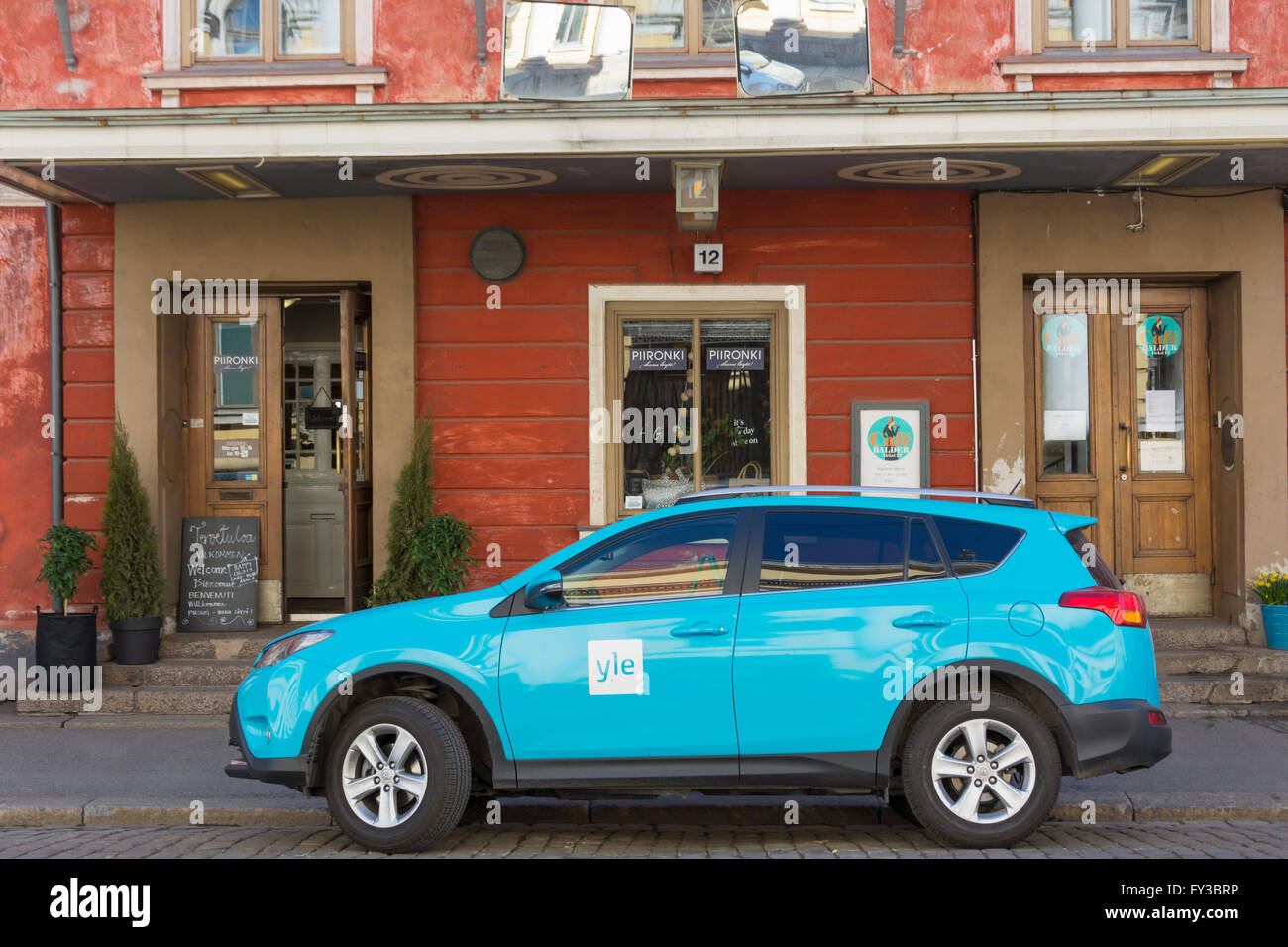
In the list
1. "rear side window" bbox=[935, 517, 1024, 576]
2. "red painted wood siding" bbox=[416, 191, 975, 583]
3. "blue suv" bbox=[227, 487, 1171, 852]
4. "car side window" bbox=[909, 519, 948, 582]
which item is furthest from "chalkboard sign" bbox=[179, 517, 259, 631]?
"rear side window" bbox=[935, 517, 1024, 576]

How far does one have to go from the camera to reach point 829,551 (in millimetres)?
5930

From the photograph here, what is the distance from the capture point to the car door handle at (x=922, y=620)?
5715 millimetres

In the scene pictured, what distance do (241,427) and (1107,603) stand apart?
771 cm

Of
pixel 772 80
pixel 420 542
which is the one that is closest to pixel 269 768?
pixel 420 542

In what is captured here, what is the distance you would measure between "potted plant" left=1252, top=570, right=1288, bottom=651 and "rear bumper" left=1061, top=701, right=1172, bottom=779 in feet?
15.2

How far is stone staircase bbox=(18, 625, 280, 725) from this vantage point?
927 centimetres

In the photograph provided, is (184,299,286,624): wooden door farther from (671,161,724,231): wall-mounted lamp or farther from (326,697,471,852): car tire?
(326,697,471,852): car tire

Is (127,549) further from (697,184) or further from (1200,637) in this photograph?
(1200,637)

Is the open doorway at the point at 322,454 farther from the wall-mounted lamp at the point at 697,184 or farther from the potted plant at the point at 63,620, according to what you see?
the wall-mounted lamp at the point at 697,184

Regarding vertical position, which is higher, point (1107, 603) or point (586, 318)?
point (586, 318)

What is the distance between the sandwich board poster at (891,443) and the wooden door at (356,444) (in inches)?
167

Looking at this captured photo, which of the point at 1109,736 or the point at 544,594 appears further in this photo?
the point at 544,594

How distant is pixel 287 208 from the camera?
1023 centimetres

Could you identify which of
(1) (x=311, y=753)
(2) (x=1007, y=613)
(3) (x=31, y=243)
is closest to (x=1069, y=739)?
(2) (x=1007, y=613)
